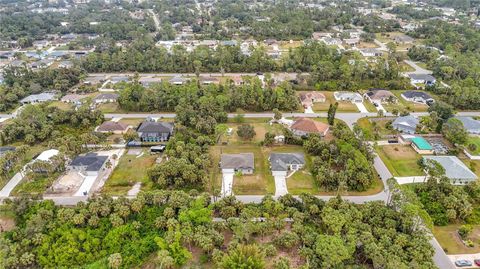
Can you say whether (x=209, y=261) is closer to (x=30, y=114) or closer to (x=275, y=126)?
(x=275, y=126)

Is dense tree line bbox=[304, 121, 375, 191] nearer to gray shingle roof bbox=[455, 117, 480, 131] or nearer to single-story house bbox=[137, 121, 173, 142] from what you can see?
gray shingle roof bbox=[455, 117, 480, 131]

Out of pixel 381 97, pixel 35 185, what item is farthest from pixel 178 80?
pixel 381 97

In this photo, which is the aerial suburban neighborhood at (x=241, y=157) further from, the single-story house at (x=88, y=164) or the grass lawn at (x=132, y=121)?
the grass lawn at (x=132, y=121)

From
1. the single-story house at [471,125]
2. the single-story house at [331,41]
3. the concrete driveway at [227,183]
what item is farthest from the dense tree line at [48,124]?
the single-story house at [331,41]

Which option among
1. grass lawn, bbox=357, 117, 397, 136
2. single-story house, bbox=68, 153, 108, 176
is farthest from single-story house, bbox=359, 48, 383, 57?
single-story house, bbox=68, 153, 108, 176

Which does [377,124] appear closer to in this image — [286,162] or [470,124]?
[470,124]

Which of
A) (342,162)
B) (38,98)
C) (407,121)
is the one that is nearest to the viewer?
(342,162)
